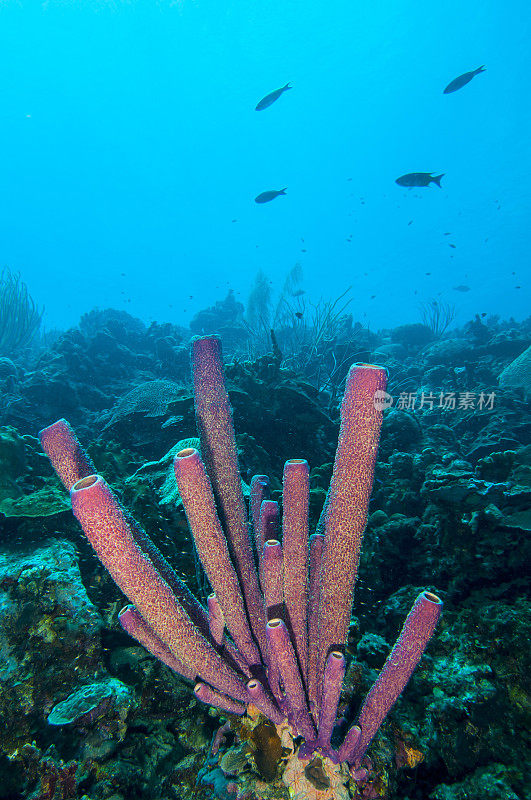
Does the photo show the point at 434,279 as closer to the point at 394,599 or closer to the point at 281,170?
the point at 281,170

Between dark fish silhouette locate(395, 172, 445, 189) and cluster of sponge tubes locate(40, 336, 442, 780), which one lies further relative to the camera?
dark fish silhouette locate(395, 172, 445, 189)

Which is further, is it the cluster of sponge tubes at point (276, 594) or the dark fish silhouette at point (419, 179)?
the dark fish silhouette at point (419, 179)

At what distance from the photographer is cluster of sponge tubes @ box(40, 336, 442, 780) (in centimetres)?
123

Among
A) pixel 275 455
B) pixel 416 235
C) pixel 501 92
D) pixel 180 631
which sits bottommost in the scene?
pixel 275 455

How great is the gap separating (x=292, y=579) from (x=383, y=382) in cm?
92

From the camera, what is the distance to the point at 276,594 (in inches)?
59.8

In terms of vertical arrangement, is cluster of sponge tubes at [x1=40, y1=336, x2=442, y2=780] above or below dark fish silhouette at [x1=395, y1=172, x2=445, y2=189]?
below

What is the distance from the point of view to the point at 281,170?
279 ft

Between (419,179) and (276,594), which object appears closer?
(276,594)

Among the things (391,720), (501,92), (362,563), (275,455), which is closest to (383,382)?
(391,720)

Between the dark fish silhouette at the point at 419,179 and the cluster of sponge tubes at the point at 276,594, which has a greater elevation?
the dark fish silhouette at the point at 419,179

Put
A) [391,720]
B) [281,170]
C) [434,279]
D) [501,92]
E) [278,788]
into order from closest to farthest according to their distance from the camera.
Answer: [278,788]
[391,720]
[501,92]
[281,170]
[434,279]

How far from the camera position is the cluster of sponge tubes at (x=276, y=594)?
1.23 m

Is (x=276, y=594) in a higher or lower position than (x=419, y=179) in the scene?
lower
